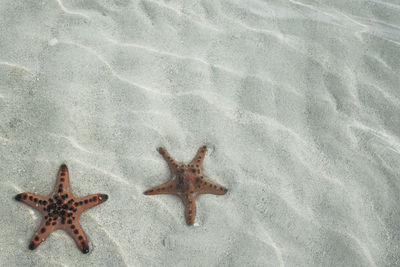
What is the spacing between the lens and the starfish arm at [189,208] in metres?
3.18

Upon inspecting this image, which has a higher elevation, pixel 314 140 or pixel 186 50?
pixel 186 50

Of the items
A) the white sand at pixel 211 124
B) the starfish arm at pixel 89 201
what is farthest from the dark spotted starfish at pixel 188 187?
the starfish arm at pixel 89 201

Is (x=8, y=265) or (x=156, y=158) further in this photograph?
(x=156, y=158)

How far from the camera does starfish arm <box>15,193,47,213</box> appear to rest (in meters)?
2.99

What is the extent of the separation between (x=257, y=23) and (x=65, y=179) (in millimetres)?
3069

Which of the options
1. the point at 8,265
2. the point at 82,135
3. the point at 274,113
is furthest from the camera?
the point at 274,113

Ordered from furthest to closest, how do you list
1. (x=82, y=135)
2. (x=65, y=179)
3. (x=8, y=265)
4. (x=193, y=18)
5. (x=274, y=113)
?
(x=193, y=18)
(x=274, y=113)
(x=82, y=135)
(x=65, y=179)
(x=8, y=265)

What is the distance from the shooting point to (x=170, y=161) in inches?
131

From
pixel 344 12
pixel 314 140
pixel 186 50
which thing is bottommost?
pixel 314 140

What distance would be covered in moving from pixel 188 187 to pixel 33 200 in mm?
1528

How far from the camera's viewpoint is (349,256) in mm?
3199

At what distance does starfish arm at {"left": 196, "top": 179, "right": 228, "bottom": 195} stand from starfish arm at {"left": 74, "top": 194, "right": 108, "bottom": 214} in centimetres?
98

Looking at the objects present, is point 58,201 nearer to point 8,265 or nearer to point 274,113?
point 8,265

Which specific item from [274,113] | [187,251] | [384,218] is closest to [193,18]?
[274,113]
